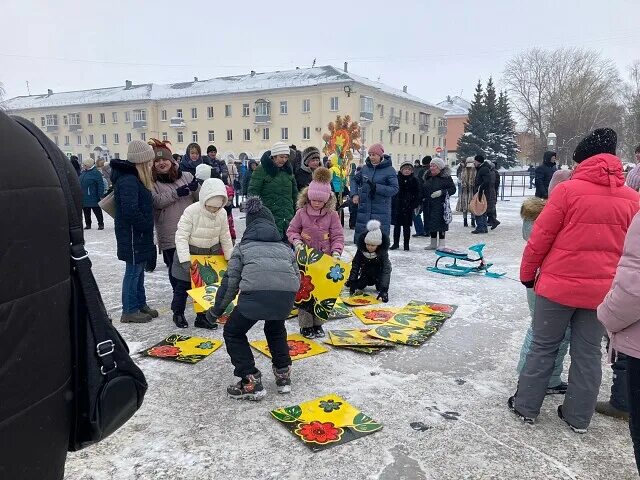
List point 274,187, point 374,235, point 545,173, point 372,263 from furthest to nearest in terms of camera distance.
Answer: point 545,173 → point 274,187 → point 372,263 → point 374,235

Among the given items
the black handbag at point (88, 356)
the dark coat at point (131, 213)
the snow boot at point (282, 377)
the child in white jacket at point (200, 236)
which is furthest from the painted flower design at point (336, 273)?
the black handbag at point (88, 356)

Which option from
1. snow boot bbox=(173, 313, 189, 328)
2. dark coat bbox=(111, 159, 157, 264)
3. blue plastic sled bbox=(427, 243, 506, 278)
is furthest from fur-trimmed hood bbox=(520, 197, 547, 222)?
blue plastic sled bbox=(427, 243, 506, 278)

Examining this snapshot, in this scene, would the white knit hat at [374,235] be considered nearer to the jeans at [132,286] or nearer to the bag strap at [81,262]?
the jeans at [132,286]

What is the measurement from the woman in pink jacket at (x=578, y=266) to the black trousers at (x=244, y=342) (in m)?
1.72

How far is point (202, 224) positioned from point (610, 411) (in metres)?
3.88

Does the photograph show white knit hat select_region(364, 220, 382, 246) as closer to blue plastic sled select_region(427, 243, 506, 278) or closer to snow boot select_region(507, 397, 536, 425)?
blue plastic sled select_region(427, 243, 506, 278)

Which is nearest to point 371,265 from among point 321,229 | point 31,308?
point 321,229

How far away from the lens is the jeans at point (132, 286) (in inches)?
203

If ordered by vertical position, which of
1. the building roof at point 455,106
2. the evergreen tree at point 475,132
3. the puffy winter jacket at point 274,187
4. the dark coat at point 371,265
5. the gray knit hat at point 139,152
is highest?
the building roof at point 455,106

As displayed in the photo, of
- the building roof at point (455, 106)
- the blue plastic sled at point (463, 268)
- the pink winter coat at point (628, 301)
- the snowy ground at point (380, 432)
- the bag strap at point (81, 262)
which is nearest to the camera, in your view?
the bag strap at point (81, 262)

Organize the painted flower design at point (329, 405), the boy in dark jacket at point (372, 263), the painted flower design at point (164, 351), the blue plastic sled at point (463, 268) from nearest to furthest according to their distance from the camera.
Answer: the painted flower design at point (329, 405), the painted flower design at point (164, 351), the boy in dark jacket at point (372, 263), the blue plastic sled at point (463, 268)

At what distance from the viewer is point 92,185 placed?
11.3 metres

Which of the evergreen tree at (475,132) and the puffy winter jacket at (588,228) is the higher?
the evergreen tree at (475,132)

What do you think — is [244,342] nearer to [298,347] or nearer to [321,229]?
[298,347]
